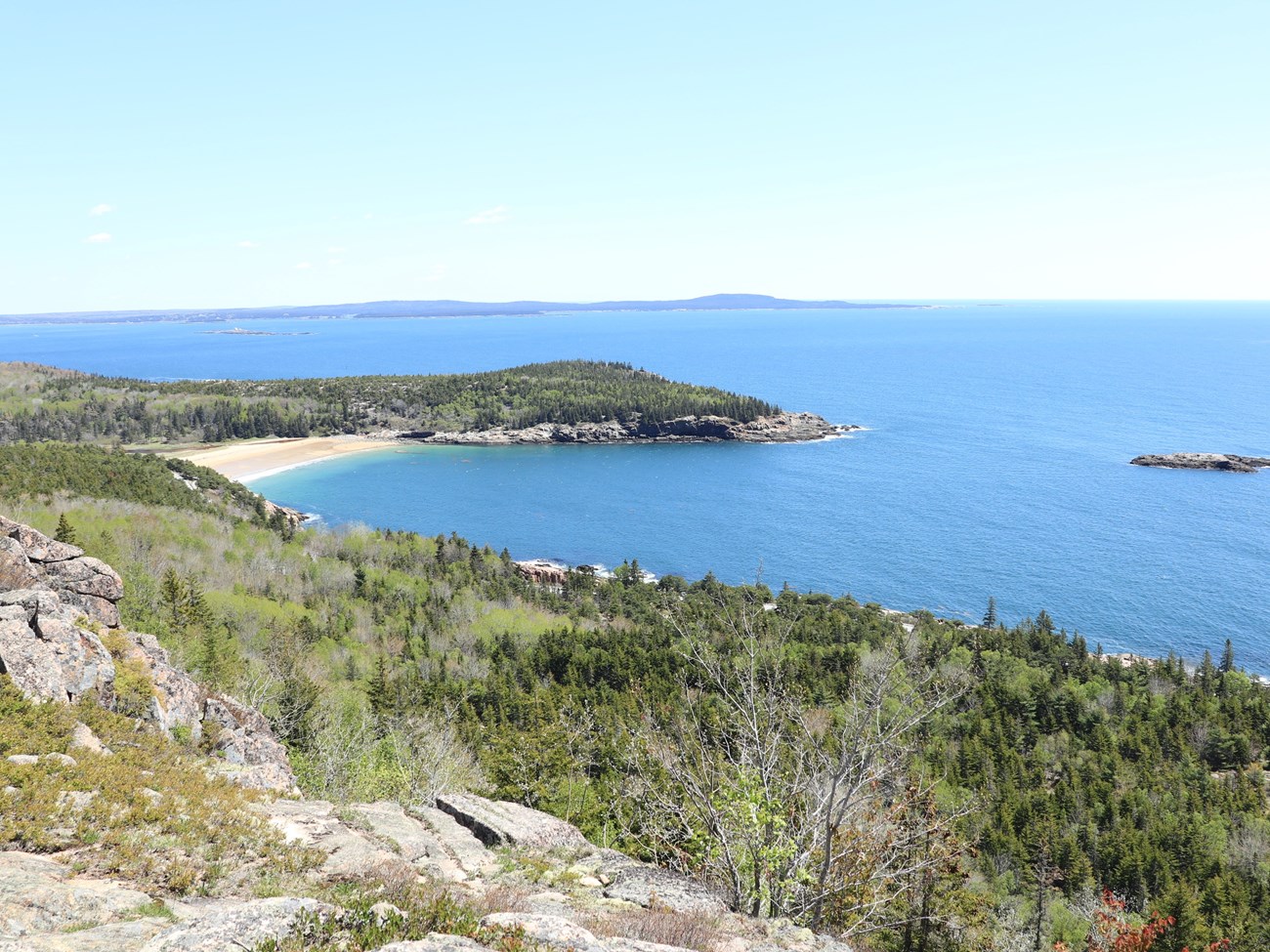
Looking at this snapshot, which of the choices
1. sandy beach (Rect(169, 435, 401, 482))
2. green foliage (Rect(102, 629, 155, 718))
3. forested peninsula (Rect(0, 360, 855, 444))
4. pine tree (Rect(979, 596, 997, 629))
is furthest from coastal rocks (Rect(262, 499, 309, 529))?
pine tree (Rect(979, 596, 997, 629))

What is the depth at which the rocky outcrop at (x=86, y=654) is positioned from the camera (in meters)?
17.3

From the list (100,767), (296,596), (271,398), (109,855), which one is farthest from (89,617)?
(271,398)

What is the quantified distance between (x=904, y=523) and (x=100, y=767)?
292 feet

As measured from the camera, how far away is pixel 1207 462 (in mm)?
112500

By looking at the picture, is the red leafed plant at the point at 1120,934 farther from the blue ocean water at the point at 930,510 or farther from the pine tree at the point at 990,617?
the blue ocean water at the point at 930,510

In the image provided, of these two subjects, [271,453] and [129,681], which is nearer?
[129,681]

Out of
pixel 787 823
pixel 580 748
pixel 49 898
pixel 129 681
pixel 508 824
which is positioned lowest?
pixel 580 748

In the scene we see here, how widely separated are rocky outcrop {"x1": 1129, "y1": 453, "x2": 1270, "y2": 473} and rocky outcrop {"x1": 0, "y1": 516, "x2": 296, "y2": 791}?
127 metres

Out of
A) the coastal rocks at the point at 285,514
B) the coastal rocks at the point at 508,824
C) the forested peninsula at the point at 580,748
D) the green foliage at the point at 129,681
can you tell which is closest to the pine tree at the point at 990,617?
the forested peninsula at the point at 580,748

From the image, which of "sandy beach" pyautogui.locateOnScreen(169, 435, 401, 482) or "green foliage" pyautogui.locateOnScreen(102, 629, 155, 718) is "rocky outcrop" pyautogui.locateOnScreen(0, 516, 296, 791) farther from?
"sandy beach" pyautogui.locateOnScreen(169, 435, 401, 482)

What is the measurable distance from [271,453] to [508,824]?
13807cm

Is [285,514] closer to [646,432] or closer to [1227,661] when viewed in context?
[646,432]

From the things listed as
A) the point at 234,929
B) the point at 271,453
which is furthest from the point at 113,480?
the point at 234,929

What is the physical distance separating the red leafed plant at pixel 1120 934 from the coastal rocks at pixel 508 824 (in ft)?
49.2
